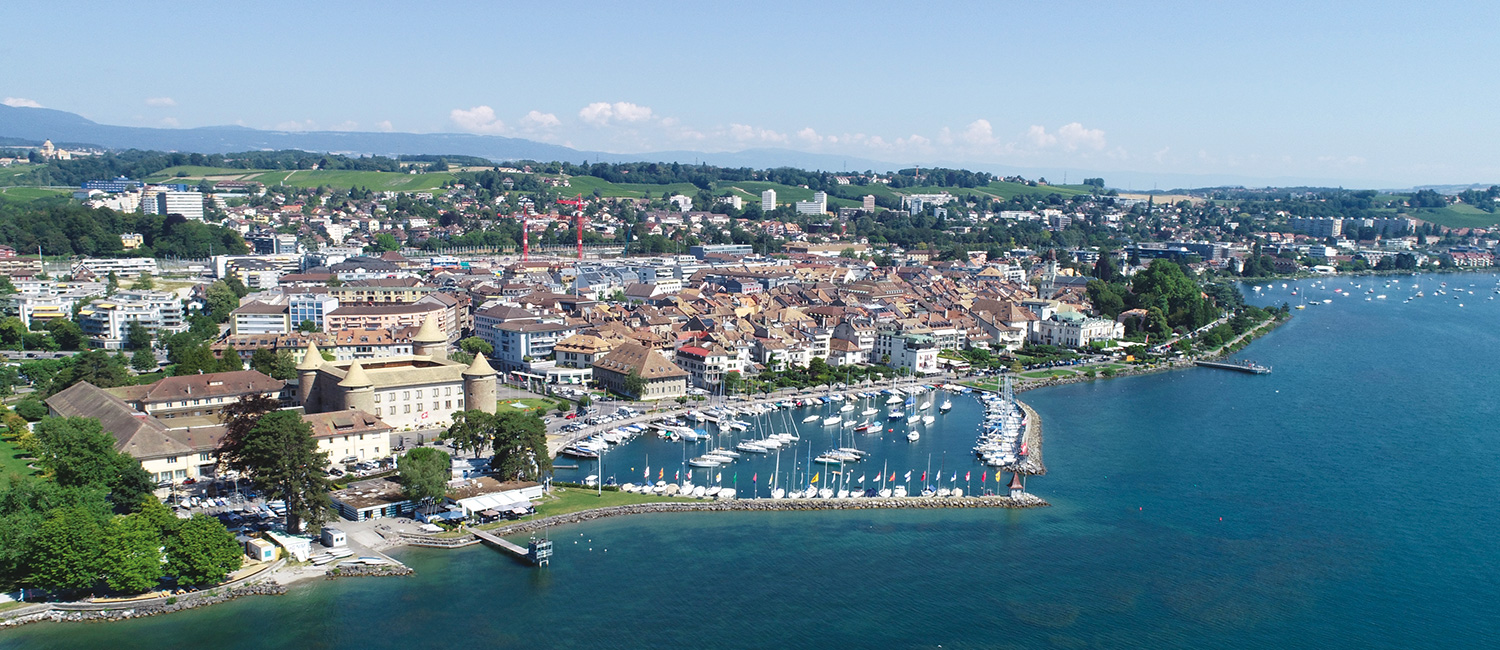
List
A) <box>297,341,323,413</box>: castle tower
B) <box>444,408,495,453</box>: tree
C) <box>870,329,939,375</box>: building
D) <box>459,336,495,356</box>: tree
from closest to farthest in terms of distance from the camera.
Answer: <box>444,408,495,453</box>: tree < <box>297,341,323,413</box>: castle tower < <box>459,336,495,356</box>: tree < <box>870,329,939,375</box>: building

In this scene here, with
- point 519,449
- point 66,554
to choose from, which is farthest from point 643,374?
point 66,554

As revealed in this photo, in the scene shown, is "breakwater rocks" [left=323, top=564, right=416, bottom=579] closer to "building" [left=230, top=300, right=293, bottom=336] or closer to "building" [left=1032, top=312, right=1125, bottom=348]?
"building" [left=230, top=300, right=293, bottom=336]

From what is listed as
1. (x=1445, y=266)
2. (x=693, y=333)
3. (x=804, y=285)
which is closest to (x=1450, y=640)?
(x=693, y=333)

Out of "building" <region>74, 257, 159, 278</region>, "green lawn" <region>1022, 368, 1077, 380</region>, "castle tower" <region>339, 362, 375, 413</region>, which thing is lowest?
"green lawn" <region>1022, 368, 1077, 380</region>

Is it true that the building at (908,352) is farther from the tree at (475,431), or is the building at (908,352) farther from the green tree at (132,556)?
the green tree at (132,556)

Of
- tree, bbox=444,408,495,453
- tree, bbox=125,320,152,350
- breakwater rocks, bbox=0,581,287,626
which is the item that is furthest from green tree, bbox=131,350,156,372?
breakwater rocks, bbox=0,581,287,626

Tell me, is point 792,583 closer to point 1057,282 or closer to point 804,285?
point 804,285
